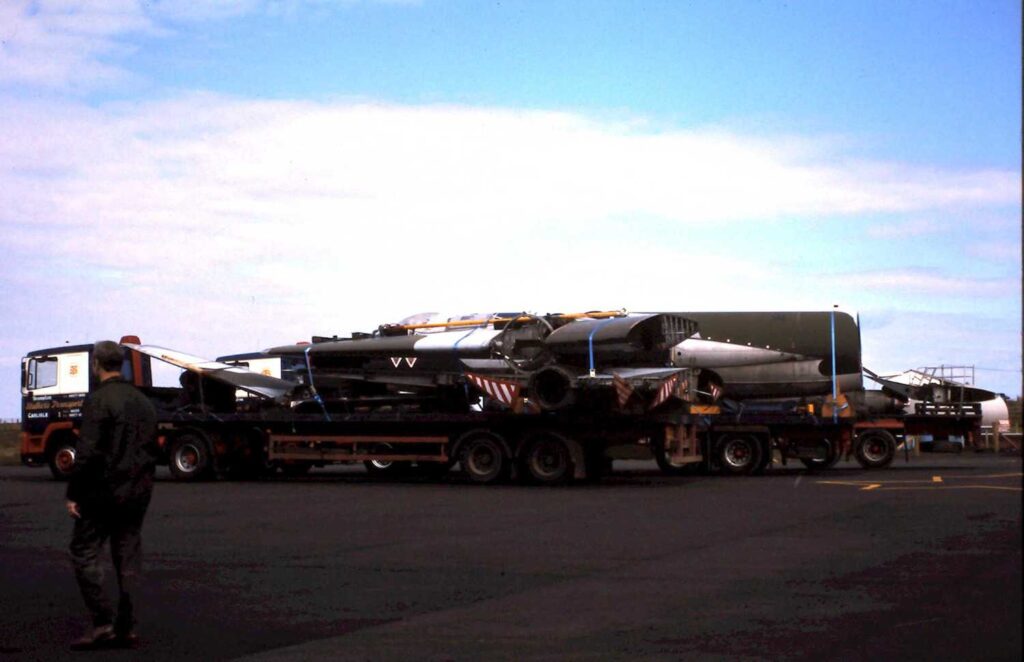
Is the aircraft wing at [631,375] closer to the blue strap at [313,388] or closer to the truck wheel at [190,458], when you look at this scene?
the blue strap at [313,388]

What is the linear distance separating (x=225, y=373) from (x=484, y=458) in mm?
6028

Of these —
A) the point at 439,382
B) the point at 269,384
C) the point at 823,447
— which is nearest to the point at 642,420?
the point at 439,382

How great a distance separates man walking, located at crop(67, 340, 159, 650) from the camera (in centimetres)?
732

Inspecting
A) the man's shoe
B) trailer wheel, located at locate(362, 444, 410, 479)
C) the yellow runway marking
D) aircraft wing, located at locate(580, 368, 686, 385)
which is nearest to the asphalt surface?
the man's shoe

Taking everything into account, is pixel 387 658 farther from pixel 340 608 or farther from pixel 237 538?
pixel 237 538

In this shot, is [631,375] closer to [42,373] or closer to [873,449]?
[873,449]

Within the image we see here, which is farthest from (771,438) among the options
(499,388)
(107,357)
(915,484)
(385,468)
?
(107,357)

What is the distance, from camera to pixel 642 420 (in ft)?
72.0

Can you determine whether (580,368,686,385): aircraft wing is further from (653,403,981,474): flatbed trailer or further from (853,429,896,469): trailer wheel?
(853,429,896,469): trailer wheel

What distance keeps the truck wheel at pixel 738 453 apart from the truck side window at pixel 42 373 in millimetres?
13432

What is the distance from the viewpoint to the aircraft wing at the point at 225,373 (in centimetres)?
2503

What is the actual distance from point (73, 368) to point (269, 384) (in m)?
3.86

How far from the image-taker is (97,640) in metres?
7.17

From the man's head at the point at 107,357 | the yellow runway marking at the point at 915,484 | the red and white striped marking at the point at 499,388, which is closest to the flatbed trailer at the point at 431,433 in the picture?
the red and white striped marking at the point at 499,388
